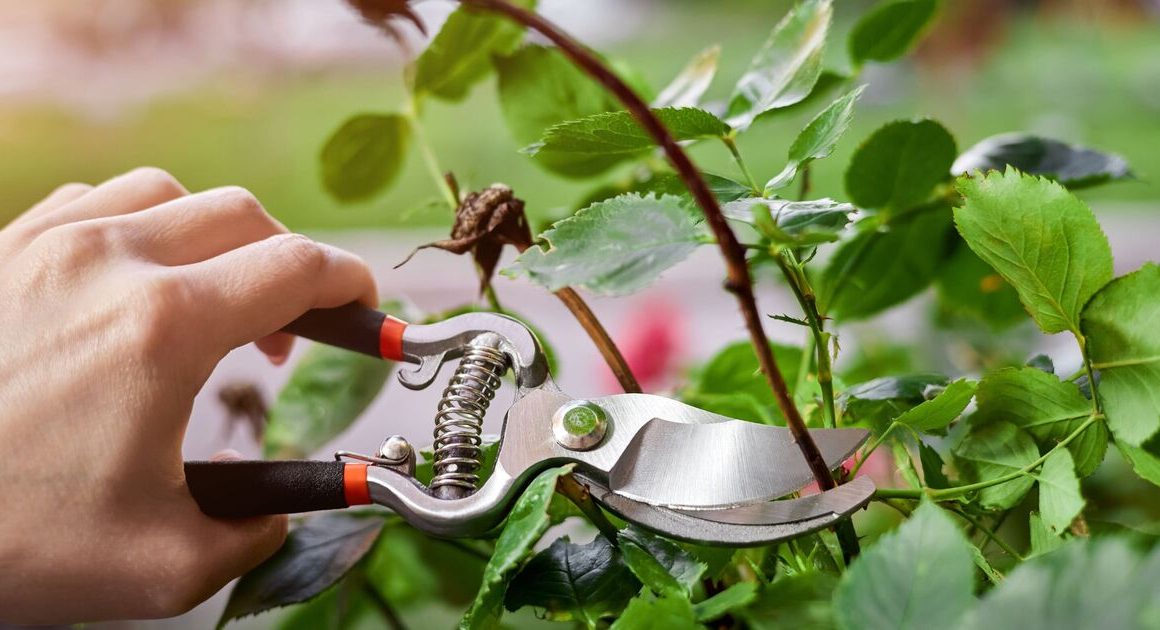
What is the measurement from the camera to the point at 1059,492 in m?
0.23

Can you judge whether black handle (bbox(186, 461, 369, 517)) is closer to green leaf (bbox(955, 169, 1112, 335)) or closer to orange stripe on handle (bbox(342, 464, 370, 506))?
orange stripe on handle (bbox(342, 464, 370, 506))

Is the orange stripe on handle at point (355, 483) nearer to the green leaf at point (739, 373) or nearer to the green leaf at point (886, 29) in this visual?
the green leaf at point (739, 373)

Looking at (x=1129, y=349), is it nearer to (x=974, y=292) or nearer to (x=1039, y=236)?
(x=1039, y=236)

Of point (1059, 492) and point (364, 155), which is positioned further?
point (364, 155)

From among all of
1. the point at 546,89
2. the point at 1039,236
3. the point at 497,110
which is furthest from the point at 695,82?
the point at 497,110

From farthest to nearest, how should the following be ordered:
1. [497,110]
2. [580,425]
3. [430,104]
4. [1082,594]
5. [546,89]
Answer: [497,110] → [430,104] → [546,89] → [580,425] → [1082,594]

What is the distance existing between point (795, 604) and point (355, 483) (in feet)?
0.41

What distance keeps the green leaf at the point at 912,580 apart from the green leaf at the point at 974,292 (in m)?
0.23

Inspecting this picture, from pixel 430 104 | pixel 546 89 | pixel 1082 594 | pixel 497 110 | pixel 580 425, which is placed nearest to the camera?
pixel 1082 594

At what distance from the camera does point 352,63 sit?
1699 mm

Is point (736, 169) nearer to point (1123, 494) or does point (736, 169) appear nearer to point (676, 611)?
point (676, 611)

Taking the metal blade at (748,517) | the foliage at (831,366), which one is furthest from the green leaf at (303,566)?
the metal blade at (748,517)

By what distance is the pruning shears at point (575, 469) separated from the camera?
0.24m

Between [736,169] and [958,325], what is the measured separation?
0.81ft
